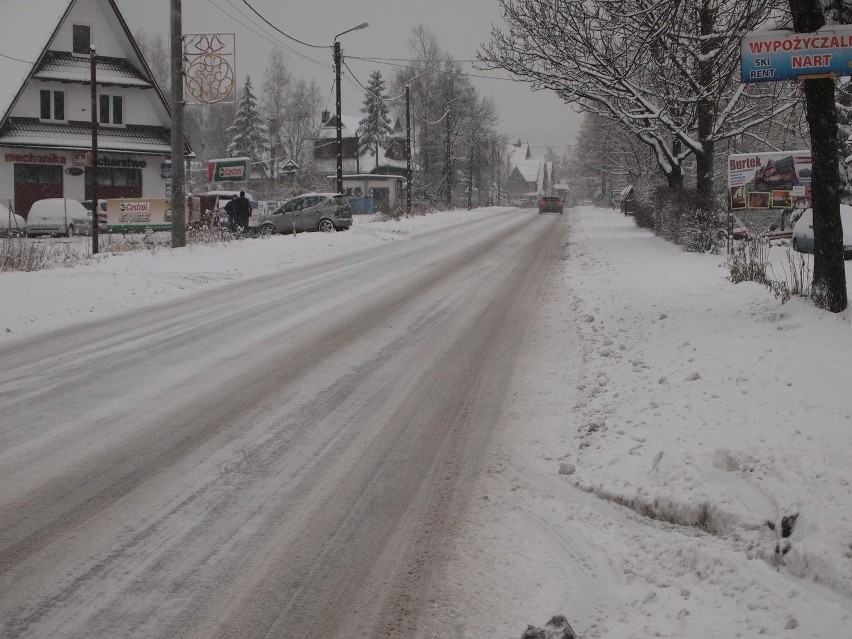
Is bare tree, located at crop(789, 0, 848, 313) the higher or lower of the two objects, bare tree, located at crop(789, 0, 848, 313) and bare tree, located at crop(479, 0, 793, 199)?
the lower

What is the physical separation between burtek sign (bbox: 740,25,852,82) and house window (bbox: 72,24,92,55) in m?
40.5

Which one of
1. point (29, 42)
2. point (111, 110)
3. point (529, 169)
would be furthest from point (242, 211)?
point (529, 169)

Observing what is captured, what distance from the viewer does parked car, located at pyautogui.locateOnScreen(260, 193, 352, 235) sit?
107 ft

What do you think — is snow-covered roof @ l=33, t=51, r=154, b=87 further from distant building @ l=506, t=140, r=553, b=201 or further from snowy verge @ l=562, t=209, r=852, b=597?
distant building @ l=506, t=140, r=553, b=201

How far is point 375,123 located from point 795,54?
74463 mm

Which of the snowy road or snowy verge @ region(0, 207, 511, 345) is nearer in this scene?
the snowy road

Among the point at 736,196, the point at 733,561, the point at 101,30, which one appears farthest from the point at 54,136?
the point at 733,561

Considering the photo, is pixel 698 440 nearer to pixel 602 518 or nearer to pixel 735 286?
pixel 602 518

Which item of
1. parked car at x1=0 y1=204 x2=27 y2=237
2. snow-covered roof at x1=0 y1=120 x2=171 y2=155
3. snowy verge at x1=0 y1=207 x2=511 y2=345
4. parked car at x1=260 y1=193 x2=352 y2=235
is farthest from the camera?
snow-covered roof at x1=0 y1=120 x2=171 y2=155

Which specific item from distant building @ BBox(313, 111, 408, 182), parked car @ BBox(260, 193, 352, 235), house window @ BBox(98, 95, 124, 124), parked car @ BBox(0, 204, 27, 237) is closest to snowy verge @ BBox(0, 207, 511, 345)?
parked car @ BBox(260, 193, 352, 235)

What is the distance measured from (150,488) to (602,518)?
285 centimetres

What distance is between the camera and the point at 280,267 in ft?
63.1

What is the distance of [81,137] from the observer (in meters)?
40.9

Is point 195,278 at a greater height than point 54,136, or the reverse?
point 54,136
